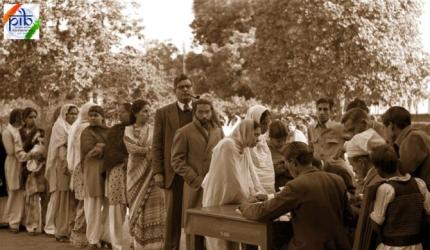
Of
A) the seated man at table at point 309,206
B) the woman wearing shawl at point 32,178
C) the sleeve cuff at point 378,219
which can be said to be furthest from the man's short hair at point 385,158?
the woman wearing shawl at point 32,178

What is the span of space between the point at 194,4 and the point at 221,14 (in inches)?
137

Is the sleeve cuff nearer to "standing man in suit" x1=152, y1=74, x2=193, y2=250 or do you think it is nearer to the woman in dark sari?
"standing man in suit" x1=152, y1=74, x2=193, y2=250

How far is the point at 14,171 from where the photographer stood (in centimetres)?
1319

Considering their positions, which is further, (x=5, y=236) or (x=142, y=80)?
(x=142, y=80)

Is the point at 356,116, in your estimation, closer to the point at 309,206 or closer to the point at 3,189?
the point at 309,206

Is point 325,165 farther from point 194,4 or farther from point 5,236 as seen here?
point 194,4

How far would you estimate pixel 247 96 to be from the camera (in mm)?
49188

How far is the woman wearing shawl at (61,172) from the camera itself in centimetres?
1211

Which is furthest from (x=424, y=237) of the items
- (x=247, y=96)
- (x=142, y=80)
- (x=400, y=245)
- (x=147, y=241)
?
(x=247, y=96)

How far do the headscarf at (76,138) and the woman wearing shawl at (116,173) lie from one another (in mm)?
800

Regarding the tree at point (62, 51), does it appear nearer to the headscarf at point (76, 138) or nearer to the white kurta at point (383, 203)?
the headscarf at point (76, 138)

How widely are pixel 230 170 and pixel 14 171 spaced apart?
625 centimetres

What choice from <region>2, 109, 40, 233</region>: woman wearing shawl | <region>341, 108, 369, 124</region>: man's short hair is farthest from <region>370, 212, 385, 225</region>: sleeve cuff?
<region>2, 109, 40, 233</region>: woman wearing shawl

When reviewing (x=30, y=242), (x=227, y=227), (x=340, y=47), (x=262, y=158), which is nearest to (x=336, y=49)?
(x=340, y=47)
